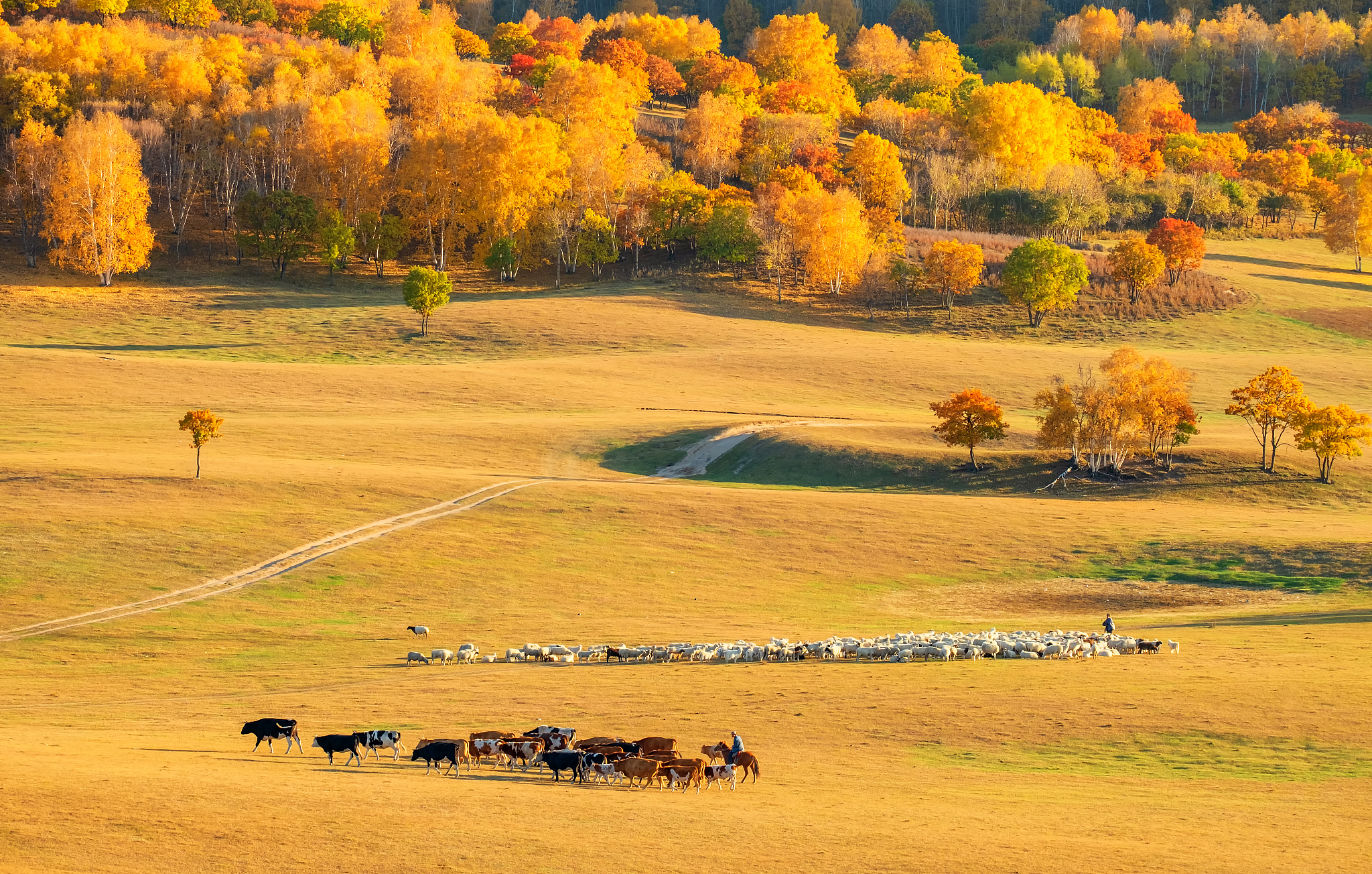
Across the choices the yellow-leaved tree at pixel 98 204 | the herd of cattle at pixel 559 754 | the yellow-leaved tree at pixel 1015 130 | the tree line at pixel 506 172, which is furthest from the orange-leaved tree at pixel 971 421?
the yellow-leaved tree at pixel 1015 130

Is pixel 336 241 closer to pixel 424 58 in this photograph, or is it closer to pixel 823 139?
pixel 424 58

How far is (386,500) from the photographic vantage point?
187ft

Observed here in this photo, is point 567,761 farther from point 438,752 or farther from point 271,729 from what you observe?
point 271,729

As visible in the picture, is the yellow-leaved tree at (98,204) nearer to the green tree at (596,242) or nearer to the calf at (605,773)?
the green tree at (596,242)

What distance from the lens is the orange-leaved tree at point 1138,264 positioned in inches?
4882

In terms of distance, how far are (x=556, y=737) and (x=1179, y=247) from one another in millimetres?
118990

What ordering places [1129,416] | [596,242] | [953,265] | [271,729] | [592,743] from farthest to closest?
[596,242] < [953,265] < [1129,416] < [271,729] < [592,743]

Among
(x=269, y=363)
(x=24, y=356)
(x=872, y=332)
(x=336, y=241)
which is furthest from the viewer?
(x=336, y=241)

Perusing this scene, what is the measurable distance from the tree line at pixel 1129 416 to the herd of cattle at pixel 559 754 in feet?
152

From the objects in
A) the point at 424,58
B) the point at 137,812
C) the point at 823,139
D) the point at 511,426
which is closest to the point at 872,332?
the point at 511,426

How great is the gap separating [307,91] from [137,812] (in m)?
138

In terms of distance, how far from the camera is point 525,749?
85.1 ft

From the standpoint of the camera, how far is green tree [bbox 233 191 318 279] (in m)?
128

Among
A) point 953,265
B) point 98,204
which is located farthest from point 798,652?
point 98,204
